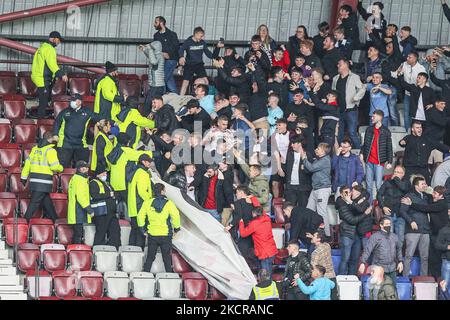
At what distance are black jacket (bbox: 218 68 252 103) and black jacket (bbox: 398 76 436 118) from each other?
2.69 meters

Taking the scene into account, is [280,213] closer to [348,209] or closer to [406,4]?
[348,209]

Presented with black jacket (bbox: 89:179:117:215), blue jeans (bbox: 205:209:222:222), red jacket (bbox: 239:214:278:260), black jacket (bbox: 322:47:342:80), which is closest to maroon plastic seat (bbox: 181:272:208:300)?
red jacket (bbox: 239:214:278:260)

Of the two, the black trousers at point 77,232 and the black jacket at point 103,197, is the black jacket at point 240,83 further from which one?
the black trousers at point 77,232

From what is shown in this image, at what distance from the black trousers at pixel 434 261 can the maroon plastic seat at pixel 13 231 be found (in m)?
6.52

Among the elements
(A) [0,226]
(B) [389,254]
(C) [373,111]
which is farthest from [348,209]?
(A) [0,226]

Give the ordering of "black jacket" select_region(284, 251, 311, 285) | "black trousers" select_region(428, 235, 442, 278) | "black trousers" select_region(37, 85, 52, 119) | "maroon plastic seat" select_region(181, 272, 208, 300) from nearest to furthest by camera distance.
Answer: "black jacket" select_region(284, 251, 311, 285) → "maroon plastic seat" select_region(181, 272, 208, 300) → "black trousers" select_region(428, 235, 442, 278) → "black trousers" select_region(37, 85, 52, 119)

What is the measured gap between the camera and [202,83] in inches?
1219

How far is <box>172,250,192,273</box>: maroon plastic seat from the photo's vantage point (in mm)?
28391

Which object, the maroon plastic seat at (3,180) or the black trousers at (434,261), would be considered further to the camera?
the maroon plastic seat at (3,180)

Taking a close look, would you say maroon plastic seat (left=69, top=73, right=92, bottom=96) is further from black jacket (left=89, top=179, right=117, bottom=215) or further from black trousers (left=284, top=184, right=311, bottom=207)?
black trousers (left=284, top=184, right=311, bottom=207)

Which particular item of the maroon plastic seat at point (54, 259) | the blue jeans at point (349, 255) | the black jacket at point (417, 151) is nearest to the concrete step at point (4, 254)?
the maroon plastic seat at point (54, 259)

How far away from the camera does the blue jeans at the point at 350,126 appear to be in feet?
100
